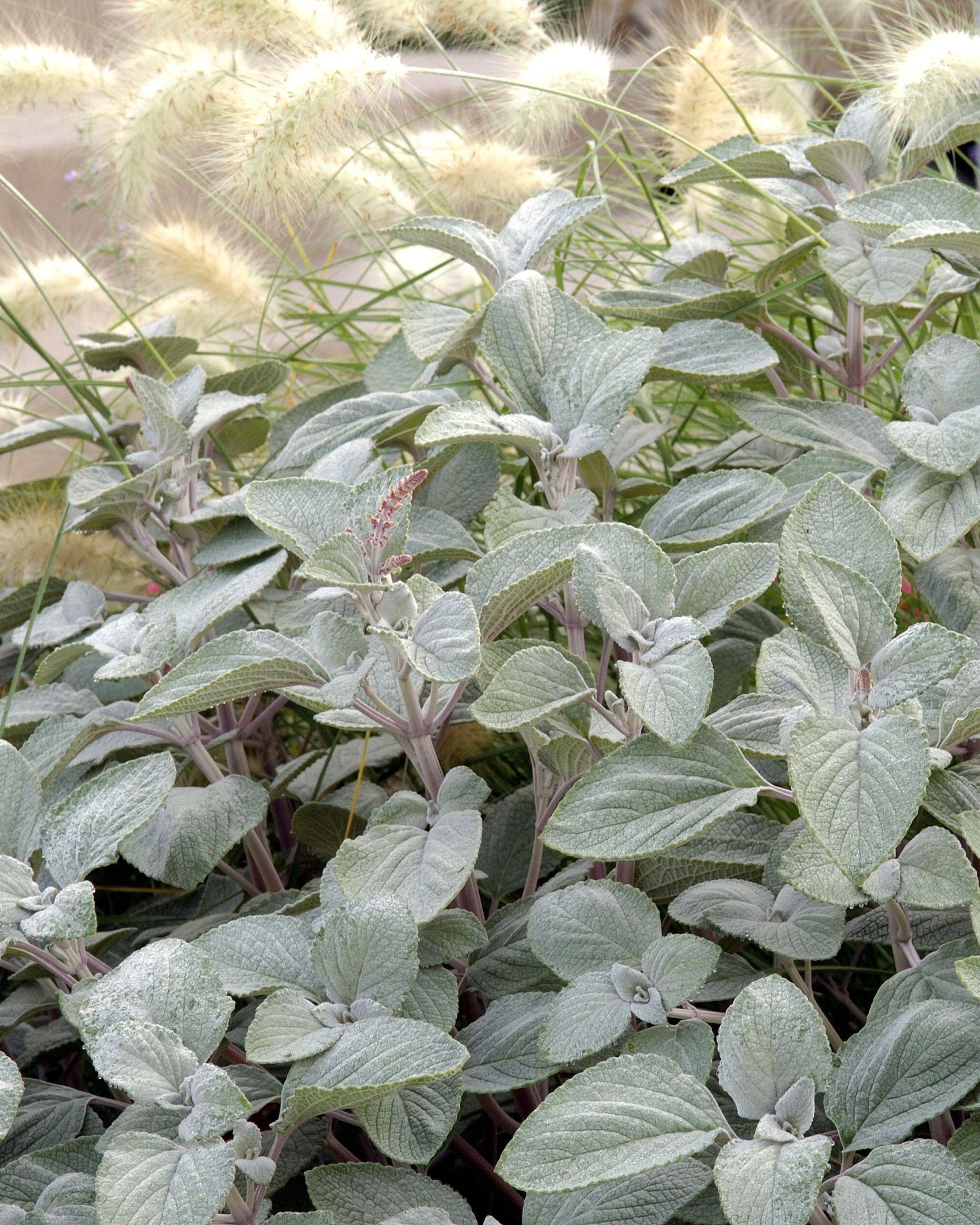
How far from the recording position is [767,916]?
485 mm

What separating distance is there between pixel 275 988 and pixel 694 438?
0.69 m

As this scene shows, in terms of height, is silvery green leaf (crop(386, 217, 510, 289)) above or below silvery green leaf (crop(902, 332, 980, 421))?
above

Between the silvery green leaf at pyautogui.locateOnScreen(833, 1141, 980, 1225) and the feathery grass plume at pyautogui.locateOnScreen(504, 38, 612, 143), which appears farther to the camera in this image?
the feathery grass plume at pyautogui.locateOnScreen(504, 38, 612, 143)

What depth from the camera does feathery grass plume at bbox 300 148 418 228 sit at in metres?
0.89

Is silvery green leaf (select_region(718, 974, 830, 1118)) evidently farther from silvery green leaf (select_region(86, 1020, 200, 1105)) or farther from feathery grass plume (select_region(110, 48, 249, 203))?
feathery grass plume (select_region(110, 48, 249, 203))

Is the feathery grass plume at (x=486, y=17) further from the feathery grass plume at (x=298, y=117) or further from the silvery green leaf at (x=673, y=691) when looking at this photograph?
the silvery green leaf at (x=673, y=691)

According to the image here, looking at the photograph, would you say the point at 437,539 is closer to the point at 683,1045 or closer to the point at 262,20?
the point at 683,1045

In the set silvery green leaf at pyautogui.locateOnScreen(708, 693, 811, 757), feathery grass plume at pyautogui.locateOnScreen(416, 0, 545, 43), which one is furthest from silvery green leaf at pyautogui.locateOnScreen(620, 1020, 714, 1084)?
feathery grass plume at pyautogui.locateOnScreen(416, 0, 545, 43)

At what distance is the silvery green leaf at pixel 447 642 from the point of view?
438 millimetres

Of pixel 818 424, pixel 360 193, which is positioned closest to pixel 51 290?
pixel 360 193

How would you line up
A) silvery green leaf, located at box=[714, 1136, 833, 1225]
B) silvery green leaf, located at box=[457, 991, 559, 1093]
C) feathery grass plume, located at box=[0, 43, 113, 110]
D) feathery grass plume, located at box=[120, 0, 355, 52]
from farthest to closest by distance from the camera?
feathery grass plume, located at box=[0, 43, 113, 110] → feathery grass plume, located at box=[120, 0, 355, 52] → silvery green leaf, located at box=[457, 991, 559, 1093] → silvery green leaf, located at box=[714, 1136, 833, 1225]

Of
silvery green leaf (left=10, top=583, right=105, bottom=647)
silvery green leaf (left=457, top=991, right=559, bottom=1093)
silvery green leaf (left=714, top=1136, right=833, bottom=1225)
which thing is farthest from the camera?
silvery green leaf (left=10, top=583, right=105, bottom=647)

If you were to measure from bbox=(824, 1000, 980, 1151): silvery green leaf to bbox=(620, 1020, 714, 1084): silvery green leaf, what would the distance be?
0.14ft

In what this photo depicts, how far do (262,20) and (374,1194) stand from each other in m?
0.69
